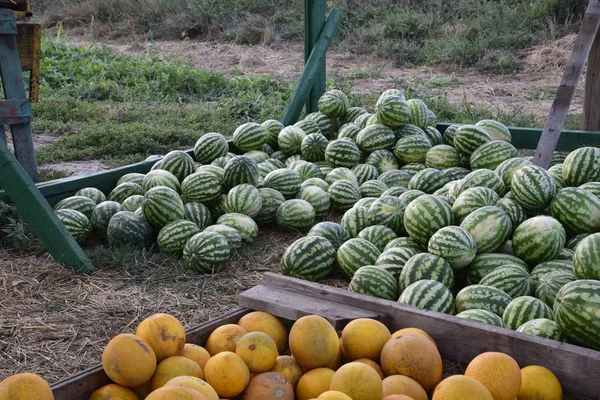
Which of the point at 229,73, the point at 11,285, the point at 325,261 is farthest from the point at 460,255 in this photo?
the point at 229,73

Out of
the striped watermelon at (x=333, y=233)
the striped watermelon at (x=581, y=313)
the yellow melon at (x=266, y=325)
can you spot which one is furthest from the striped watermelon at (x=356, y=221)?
the striped watermelon at (x=581, y=313)

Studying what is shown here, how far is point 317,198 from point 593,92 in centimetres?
265

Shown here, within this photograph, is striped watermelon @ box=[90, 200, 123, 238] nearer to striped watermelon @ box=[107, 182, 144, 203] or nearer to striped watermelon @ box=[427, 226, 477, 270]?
striped watermelon @ box=[107, 182, 144, 203]

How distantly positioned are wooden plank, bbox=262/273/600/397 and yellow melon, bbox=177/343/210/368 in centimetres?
59

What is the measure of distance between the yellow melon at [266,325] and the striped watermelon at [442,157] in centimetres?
261

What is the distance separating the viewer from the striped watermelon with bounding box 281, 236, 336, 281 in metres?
3.49

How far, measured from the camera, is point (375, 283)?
10.1ft

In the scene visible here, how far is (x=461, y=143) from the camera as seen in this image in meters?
4.81

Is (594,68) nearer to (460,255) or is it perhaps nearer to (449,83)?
(460,255)

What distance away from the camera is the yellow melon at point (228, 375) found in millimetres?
2033

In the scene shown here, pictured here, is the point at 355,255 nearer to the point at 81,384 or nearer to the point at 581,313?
the point at 581,313

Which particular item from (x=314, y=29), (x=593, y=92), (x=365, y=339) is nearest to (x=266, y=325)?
(x=365, y=339)

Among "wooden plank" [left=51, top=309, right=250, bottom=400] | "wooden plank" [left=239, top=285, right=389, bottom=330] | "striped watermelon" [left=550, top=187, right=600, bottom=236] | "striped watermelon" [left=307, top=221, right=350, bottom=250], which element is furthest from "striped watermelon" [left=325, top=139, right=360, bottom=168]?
"wooden plank" [left=51, top=309, right=250, bottom=400]

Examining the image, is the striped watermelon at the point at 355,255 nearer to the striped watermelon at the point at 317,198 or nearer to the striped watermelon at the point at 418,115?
the striped watermelon at the point at 317,198
